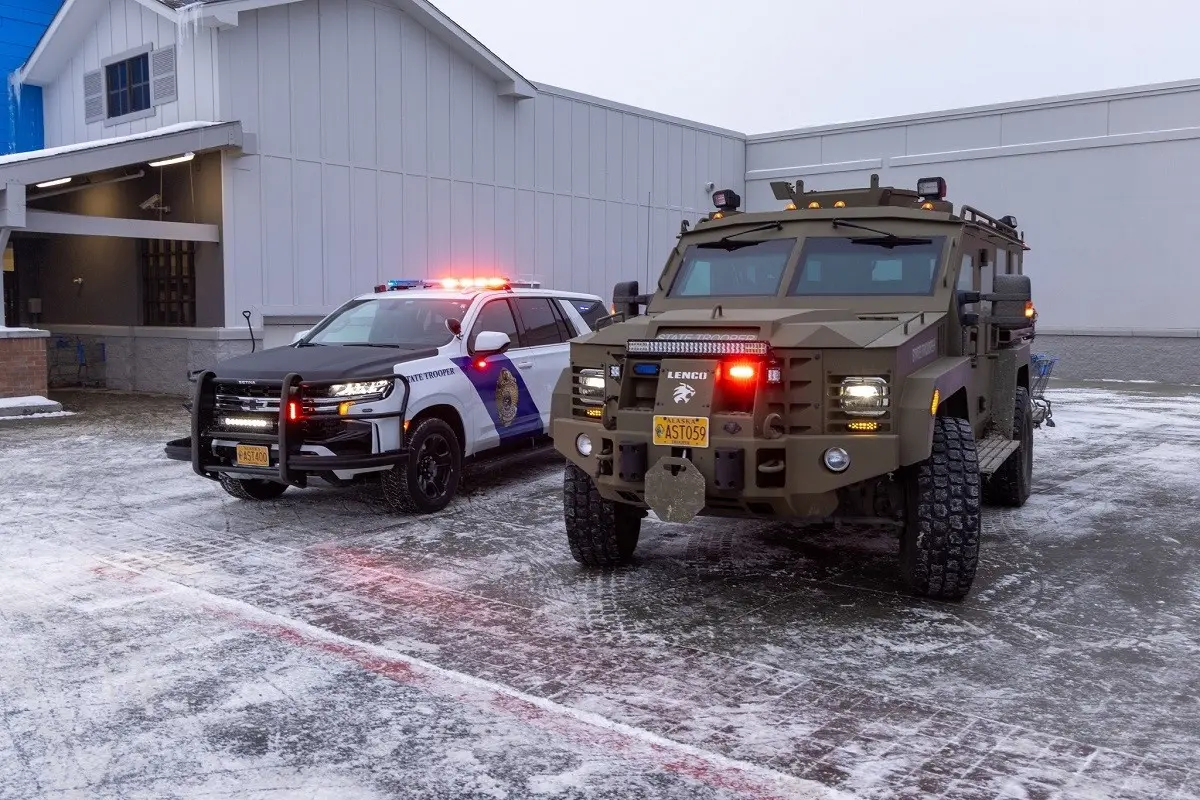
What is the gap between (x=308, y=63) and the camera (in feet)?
58.3

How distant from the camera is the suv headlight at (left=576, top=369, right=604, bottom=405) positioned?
6184mm

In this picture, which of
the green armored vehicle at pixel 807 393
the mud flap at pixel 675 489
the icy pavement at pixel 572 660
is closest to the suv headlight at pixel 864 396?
the green armored vehicle at pixel 807 393

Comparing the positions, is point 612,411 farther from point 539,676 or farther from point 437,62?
point 437,62

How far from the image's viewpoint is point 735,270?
716cm

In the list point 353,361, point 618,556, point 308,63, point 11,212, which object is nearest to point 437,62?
point 308,63

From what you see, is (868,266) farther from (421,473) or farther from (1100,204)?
(1100,204)

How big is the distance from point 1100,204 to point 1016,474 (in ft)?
53.3

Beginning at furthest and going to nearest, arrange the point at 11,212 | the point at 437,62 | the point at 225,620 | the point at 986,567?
1. the point at 437,62
2. the point at 11,212
3. the point at 986,567
4. the point at 225,620

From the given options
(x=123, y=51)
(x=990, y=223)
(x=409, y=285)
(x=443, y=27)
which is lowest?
(x=409, y=285)

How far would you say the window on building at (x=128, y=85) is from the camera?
18.6m

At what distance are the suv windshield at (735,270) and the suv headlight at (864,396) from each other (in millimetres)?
1486

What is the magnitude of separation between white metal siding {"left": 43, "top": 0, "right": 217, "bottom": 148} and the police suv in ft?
29.0

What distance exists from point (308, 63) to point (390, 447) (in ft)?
38.5

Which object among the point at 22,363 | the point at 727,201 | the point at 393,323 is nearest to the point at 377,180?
the point at 22,363
